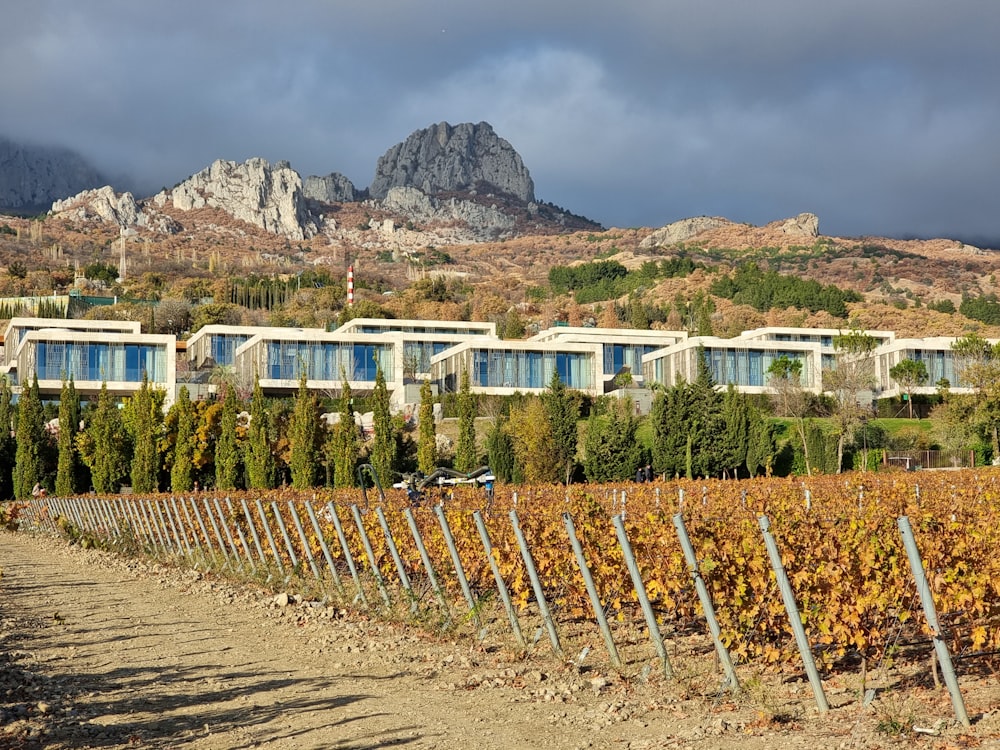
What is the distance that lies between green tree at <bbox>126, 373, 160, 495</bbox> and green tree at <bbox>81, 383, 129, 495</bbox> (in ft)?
2.02

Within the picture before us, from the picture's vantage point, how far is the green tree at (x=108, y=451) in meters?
50.0

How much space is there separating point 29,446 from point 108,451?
583cm

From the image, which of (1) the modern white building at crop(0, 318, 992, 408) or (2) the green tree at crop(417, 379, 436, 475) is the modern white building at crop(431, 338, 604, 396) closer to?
(1) the modern white building at crop(0, 318, 992, 408)

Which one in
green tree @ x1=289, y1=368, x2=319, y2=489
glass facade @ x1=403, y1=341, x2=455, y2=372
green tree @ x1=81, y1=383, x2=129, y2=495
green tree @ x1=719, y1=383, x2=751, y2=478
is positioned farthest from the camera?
glass facade @ x1=403, y1=341, x2=455, y2=372

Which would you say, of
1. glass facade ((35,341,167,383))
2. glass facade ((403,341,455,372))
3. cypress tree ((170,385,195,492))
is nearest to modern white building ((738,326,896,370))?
glass facade ((403,341,455,372))

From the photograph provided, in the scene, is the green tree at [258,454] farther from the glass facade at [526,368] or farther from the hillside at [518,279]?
the hillside at [518,279]

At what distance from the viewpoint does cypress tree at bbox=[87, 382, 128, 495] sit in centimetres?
5000

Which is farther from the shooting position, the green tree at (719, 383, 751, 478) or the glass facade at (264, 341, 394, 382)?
the glass facade at (264, 341, 394, 382)

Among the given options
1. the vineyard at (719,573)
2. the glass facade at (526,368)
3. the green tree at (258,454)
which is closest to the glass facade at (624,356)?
the glass facade at (526,368)

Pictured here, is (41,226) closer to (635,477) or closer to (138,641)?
(635,477)

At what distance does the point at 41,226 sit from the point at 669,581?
205635 millimetres

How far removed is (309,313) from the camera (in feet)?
355

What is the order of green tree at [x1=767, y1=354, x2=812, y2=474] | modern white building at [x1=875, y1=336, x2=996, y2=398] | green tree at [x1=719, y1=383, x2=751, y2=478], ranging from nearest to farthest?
green tree at [x1=719, y1=383, x2=751, y2=478] < green tree at [x1=767, y1=354, x2=812, y2=474] < modern white building at [x1=875, y1=336, x2=996, y2=398]

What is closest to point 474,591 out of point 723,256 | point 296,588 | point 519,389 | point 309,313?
point 296,588
